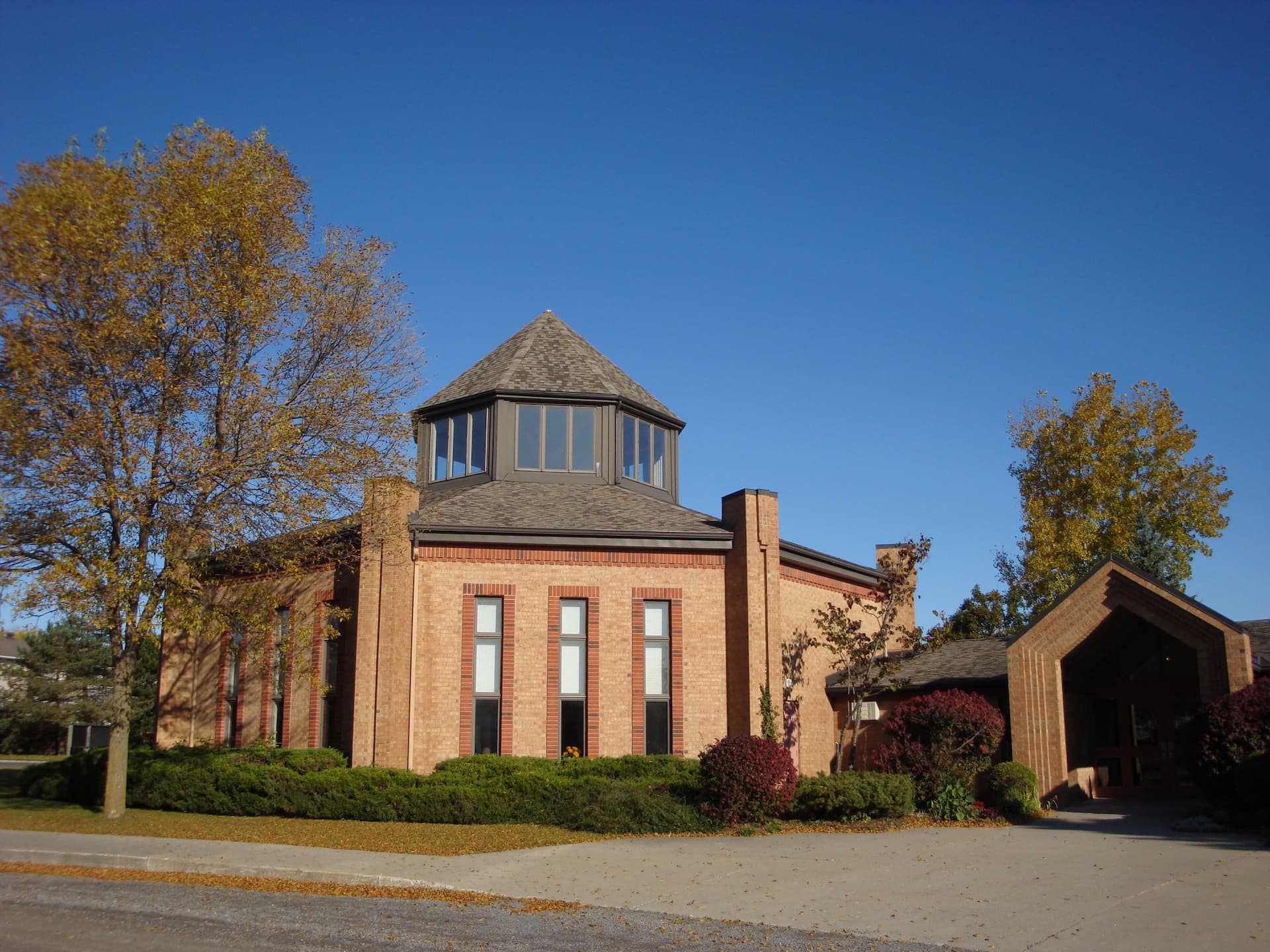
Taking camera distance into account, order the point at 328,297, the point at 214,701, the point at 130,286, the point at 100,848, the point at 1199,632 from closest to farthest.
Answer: the point at 100,848
the point at 130,286
the point at 1199,632
the point at 328,297
the point at 214,701

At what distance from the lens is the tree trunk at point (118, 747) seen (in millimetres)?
20750

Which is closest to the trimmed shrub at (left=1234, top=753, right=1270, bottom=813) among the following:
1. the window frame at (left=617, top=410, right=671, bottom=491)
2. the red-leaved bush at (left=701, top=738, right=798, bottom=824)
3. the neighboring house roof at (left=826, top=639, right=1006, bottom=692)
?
the neighboring house roof at (left=826, top=639, right=1006, bottom=692)

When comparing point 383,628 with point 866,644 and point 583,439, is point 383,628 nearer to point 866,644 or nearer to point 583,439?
point 583,439

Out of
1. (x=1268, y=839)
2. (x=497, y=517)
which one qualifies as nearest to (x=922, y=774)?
(x=1268, y=839)

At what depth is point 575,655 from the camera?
23828 mm

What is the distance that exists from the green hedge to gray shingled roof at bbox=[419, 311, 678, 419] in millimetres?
10569

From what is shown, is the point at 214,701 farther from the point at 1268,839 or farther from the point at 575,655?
the point at 1268,839

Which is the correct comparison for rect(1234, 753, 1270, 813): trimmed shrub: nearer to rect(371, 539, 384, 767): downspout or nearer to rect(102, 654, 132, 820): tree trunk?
rect(371, 539, 384, 767): downspout

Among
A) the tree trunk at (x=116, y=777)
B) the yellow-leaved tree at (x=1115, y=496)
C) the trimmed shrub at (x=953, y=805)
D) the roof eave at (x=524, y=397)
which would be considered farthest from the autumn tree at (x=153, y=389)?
the yellow-leaved tree at (x=1115, y=496)

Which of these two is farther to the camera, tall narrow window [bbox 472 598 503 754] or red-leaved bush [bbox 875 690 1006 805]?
tall narrow window [bbox 472 598 503 754]

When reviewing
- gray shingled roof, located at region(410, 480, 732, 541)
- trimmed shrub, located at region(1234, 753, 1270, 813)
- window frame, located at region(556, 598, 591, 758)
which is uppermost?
gray shingled roof, located at region(410, 480, 732, 541)

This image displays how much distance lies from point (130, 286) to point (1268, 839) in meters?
21.3

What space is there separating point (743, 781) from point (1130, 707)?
1069cm

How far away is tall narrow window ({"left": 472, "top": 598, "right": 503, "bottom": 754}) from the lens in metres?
23.1
